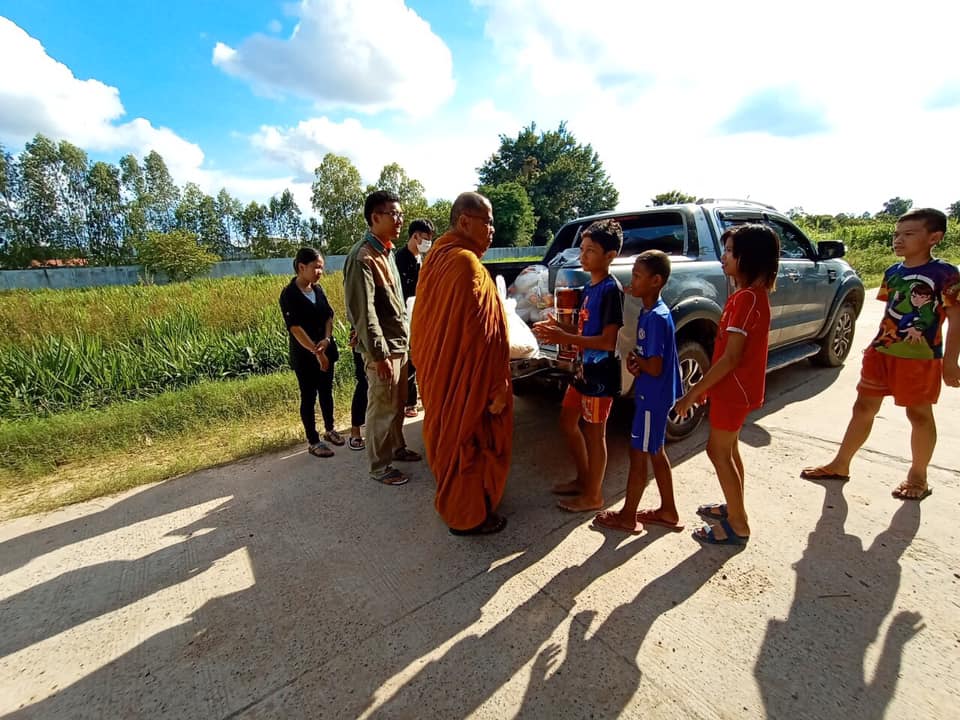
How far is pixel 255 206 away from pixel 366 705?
7246 centimetres

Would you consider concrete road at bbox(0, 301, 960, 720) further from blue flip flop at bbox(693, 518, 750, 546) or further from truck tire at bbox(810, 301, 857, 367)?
truck tire at bbox(810, 301, 857, 367)

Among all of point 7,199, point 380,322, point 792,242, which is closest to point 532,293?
point 380,322

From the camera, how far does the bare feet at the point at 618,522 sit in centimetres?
251

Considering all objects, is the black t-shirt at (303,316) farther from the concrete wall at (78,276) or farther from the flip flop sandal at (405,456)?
the concrete wall at (78,276)

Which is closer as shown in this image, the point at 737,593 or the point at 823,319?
the point at 737,593

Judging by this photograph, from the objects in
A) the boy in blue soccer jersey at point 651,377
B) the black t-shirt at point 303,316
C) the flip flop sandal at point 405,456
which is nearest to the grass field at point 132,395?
the black t-shirt at point 303,316

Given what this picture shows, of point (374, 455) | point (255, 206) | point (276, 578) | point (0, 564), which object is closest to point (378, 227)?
point (374, 455)

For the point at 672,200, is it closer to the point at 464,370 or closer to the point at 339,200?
the point at 464,370

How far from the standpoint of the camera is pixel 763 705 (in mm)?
1536

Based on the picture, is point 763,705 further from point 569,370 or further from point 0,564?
point 0,564

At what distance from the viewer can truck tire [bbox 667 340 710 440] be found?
11.2 ft

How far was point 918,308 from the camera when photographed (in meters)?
2.57

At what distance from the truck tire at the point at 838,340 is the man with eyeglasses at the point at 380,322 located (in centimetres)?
499

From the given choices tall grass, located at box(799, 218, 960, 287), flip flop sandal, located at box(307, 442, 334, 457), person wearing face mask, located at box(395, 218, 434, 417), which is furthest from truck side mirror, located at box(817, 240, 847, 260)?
tall grass, located at box(799, 218, 960, 287)
